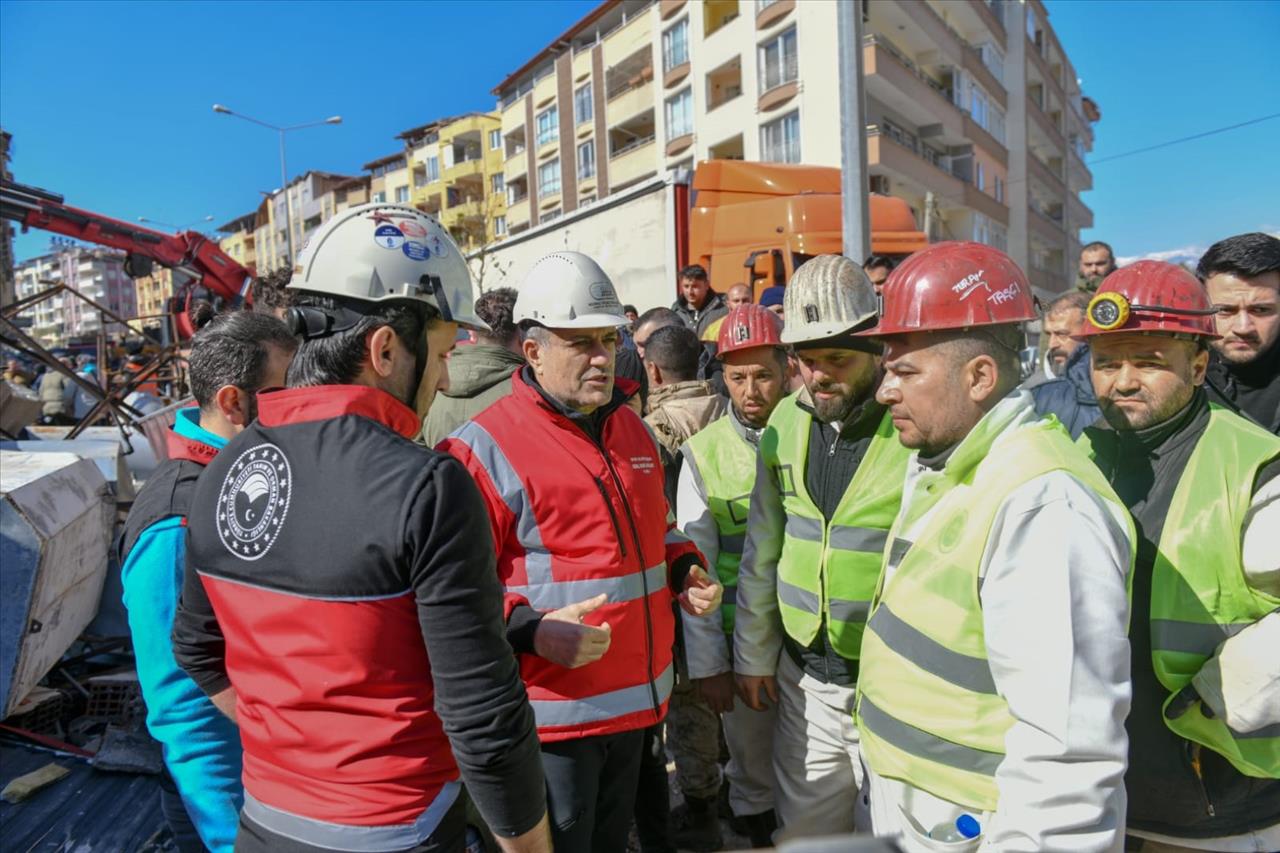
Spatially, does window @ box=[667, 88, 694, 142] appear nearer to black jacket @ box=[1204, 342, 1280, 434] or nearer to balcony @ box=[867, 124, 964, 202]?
balcony @ box=[867, 124, 964, 202]

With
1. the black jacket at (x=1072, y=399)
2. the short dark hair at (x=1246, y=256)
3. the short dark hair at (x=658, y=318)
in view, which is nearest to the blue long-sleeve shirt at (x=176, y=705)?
the black jacket at (x=1072, y=399)

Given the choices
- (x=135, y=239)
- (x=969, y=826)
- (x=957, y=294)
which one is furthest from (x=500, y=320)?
(x=135, y=239)

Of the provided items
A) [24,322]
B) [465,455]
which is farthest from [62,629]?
[24,322]

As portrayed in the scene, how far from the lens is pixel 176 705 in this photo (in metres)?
2.09

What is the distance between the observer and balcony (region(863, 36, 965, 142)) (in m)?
23.5

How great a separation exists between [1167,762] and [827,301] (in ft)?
5.15

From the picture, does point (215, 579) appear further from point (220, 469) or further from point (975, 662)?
point (975, 662)

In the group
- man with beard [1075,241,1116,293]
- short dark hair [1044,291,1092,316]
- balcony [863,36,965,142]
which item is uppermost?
balcony [863,36,965,142]

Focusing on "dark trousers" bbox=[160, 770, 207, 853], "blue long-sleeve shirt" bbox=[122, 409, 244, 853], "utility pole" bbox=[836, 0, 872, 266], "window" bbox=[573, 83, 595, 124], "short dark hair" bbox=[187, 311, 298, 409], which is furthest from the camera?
"window" bbox=[573, 83, 595, 124]

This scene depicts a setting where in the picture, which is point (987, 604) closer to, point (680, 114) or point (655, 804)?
point (655, 804)

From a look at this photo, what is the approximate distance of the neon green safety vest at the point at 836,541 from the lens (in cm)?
247

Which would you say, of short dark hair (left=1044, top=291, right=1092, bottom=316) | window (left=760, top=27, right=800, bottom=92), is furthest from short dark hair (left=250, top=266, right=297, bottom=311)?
window (left=760, top=27, right=800, bottom=92)

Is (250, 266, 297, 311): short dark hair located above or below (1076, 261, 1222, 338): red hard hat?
above

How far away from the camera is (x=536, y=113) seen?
42250 mm
